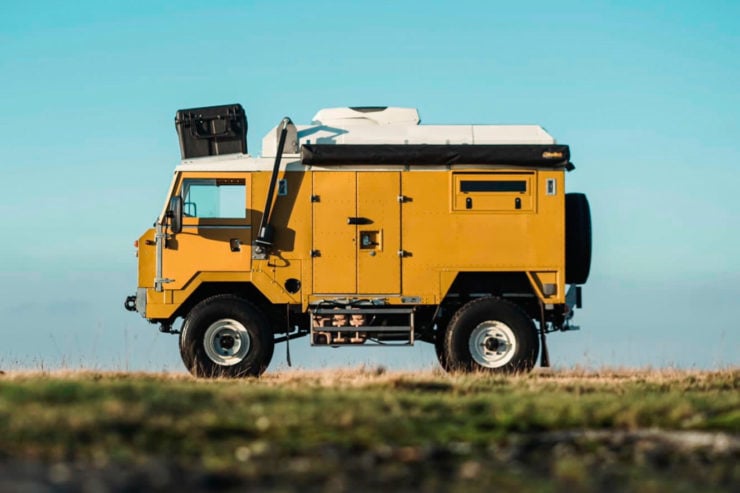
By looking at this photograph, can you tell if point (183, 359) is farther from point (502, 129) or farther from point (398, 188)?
point (502, 129)

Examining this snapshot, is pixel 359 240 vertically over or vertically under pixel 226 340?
over

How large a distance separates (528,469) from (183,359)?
10.6 meters

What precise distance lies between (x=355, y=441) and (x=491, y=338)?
9.43m

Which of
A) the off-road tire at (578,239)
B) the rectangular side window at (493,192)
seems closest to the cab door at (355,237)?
the rectangular side window at (493,192)

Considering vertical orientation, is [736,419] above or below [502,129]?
below

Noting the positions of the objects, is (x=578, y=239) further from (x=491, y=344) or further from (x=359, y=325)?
(x=359, y=325)

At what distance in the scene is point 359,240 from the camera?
1797 centimetres

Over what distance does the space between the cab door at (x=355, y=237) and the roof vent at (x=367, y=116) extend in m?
1.19

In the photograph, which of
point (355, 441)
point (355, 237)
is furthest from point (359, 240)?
point (355, 441)

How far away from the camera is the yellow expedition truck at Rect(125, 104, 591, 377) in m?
17.9

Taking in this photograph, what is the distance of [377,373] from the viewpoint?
61.2 ft

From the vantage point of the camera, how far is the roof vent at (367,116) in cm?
1869

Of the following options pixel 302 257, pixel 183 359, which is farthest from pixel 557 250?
pixel 183 359

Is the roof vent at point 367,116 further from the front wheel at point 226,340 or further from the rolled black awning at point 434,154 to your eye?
the front wheel at point 226,340
